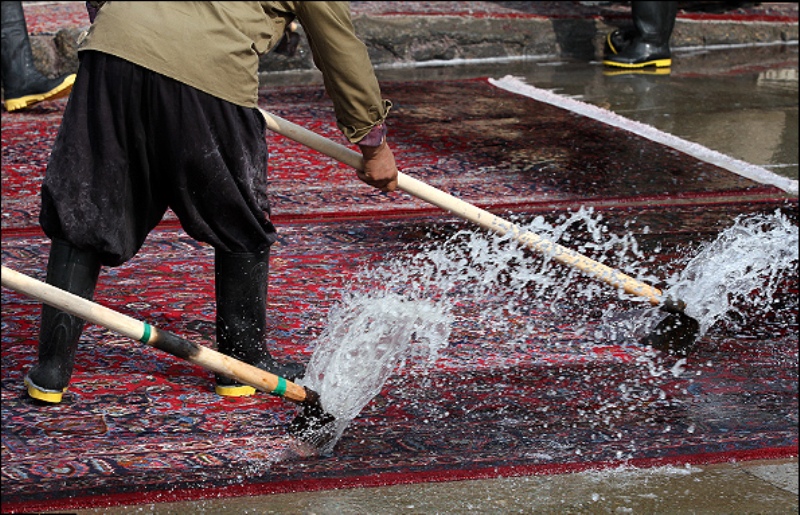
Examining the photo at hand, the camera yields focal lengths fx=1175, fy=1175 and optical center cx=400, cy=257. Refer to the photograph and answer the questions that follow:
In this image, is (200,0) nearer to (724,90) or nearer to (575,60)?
(724,90)

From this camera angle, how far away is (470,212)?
11.2ft

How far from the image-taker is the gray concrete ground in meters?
2.56

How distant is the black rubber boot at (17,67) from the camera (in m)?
6.48

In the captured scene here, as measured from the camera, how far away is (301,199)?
507 cm

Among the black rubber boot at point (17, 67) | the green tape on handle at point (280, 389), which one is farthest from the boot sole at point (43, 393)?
the black rubber boot at point (17, 67)

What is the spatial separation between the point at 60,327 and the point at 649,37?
6.80 metres

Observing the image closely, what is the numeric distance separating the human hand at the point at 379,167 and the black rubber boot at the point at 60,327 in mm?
736

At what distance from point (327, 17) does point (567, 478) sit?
1.20 metres

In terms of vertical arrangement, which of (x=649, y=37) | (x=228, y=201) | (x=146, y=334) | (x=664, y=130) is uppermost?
(x=228, y=201)

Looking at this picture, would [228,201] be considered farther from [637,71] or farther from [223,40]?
[637,71]

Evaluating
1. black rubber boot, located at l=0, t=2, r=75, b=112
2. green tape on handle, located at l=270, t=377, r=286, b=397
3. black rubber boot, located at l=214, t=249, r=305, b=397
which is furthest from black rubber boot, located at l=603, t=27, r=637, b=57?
green tape on handle, located at l=270, t=377, r=286, b=397

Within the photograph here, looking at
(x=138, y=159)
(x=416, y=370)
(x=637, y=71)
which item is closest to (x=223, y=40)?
(x=138, y=159)

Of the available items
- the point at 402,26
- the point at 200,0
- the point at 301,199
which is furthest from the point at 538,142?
the point at 200,0

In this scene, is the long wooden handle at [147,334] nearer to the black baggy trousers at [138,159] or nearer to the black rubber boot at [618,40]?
the black baggy trousers at [138,159]
